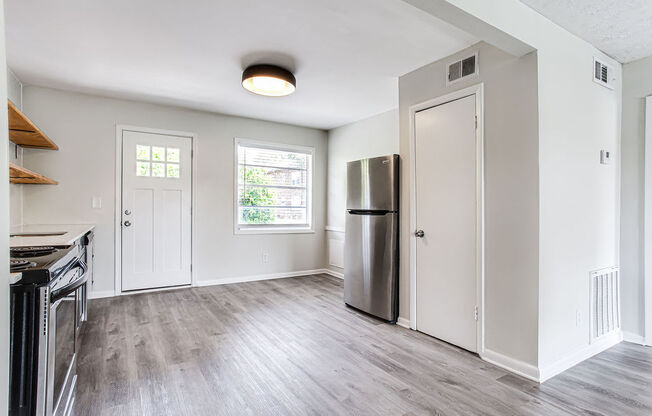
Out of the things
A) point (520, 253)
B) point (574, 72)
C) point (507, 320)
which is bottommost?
point (507, 320)

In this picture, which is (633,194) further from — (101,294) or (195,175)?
(101,294)

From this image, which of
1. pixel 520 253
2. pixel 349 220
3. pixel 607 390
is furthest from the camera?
pixel 349 220

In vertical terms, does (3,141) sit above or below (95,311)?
above

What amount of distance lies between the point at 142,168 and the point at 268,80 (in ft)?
7.31

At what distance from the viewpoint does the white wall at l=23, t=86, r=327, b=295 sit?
12.1 ft

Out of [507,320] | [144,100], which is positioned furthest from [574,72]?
[144,100]

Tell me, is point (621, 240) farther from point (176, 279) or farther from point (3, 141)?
point (176, 279)

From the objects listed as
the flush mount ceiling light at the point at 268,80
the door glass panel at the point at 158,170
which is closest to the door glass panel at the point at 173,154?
the door glass panel at the point at 158,170

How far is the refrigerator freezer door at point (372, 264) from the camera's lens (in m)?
3.19

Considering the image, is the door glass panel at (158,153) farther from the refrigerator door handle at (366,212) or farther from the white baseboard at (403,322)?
the white baseboard at (403,322)

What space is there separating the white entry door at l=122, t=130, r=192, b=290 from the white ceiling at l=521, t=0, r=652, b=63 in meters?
4.04

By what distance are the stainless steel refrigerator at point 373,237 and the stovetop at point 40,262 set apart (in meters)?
2.44

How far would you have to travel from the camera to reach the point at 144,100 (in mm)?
4090

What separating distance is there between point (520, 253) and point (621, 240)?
137 centimetres
